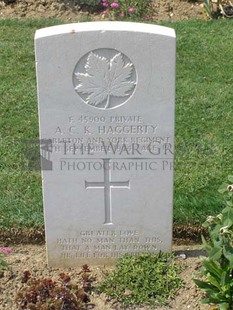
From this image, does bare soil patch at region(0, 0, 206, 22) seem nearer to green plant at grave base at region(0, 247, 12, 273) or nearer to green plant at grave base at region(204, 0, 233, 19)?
green plant at grave base at region(204, 0, 233, 19)

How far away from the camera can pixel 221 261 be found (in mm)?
3723

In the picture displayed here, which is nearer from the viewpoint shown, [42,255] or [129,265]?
[129,265]

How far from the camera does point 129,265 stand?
4.21 metres

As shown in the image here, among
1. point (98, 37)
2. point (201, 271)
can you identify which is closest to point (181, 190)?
point (201, 271)

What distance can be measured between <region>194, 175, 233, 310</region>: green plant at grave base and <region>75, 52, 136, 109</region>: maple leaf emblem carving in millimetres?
786

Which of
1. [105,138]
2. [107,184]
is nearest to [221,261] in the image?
[107,184]

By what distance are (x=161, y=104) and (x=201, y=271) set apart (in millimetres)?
944

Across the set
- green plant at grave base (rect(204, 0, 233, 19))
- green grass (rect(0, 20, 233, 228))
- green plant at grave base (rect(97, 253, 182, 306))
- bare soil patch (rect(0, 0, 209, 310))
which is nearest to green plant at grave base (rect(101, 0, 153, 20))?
green grass (rect(0, 20, 233, 228))

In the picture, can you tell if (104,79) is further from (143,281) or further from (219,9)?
(219,9)

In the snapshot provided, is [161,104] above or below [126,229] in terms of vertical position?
above

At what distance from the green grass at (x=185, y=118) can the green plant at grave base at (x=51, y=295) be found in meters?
0.75

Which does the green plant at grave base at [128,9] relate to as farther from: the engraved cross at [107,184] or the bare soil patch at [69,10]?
the engraved cross at [107,184]

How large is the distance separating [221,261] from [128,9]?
5599 millimetres

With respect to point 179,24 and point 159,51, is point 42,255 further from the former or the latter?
point 179,24
